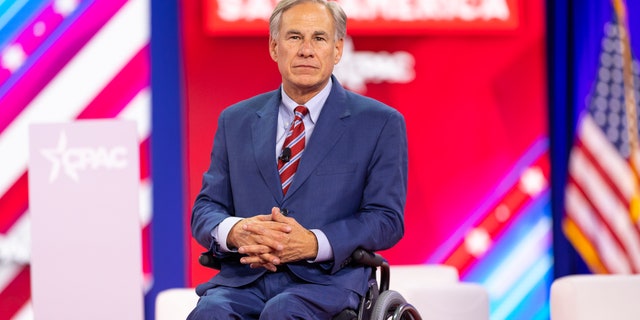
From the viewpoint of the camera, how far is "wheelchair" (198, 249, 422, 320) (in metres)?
2.54

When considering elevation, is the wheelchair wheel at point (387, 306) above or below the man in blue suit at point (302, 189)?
below

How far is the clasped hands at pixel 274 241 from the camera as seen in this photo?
8.24 feet

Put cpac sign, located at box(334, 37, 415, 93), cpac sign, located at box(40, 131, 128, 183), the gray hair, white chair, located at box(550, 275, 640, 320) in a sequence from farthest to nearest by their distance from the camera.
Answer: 1. cpac sign, located at box(334, 37, 415, 93)
2. cpac sign, located at box(40, 131, 128, 183)
3. white chair, located at box(550, 275, 640, 320)
4. the gray hair

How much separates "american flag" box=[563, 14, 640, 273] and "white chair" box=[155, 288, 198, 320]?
2.47 metres

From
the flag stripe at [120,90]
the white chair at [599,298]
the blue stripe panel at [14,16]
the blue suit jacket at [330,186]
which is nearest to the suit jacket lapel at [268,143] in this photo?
the blue suit jacket at [330,186]

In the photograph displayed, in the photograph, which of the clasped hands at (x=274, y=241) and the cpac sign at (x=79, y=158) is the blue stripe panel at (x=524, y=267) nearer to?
the cpac sign at (x=79, y=158)

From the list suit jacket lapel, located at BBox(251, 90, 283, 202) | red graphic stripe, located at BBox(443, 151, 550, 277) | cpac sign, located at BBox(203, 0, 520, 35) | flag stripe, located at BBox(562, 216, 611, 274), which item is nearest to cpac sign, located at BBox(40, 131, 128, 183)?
cpac sign, located at BBox(203, 0, 520, 35)

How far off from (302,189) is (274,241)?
219 mm

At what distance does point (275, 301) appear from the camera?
244 cm

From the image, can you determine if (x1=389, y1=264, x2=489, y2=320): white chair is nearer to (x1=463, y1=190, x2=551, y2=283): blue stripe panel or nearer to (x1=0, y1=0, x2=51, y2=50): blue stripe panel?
(x1=463, y1=190, x2=551, y2=283): blue stripe panel

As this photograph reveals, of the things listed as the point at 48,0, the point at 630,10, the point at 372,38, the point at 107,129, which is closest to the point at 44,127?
the point at 107,129

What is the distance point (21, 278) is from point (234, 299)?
8.70 ft

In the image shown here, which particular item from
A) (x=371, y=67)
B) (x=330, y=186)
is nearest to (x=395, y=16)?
(x=371, y=67)

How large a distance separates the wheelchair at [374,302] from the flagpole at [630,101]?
9.03 ft
